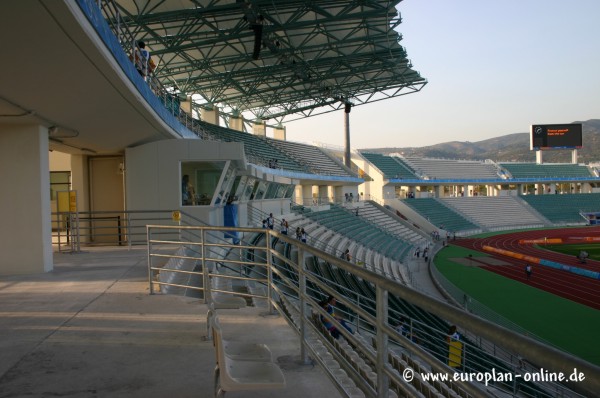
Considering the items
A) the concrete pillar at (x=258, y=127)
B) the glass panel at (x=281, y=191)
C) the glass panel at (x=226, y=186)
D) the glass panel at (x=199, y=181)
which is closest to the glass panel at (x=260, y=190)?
the glass panel at (x=281, y=191)

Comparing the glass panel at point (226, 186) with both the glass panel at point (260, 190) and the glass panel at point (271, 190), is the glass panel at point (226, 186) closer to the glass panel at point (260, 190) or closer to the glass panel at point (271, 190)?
the glass panel at point (260, 190)

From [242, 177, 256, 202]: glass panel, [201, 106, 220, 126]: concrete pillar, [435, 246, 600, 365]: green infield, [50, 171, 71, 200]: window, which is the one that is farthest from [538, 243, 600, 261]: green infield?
[50, 171, 71, 200]: window

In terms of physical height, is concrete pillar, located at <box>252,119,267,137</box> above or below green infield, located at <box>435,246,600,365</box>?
above

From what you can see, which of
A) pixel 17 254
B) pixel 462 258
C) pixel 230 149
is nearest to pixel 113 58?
pixel 17 254

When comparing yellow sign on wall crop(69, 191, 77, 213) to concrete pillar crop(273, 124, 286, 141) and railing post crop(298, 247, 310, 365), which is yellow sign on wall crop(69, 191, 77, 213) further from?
concrete pillar crop(273, 124, 286, 141)

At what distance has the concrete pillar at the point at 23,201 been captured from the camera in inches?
361

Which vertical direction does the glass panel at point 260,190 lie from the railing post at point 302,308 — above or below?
above

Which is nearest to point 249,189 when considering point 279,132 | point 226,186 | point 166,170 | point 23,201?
point 226,186

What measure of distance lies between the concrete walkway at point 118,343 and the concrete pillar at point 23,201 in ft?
5.26

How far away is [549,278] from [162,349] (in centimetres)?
2645

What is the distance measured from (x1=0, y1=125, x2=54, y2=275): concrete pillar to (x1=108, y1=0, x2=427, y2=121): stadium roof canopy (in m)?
10.0

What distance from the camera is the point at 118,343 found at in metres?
4.64

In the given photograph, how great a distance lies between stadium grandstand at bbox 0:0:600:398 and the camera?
11.3 ft

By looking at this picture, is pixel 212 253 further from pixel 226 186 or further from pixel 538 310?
pixel 538 310
